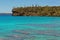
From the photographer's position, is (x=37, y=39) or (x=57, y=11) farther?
(x=57, y=11)

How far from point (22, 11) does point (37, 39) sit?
96.8 metres

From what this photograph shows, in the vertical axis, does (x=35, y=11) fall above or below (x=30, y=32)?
below

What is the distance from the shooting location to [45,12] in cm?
11025

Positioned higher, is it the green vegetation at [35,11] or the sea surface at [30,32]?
the sea surface at [30,32]

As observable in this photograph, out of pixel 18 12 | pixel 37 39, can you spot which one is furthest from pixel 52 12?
pixel 37 39

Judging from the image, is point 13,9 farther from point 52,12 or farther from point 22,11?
point 52,12

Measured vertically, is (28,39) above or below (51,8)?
above

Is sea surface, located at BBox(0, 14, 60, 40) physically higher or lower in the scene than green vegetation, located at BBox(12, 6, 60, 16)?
higher

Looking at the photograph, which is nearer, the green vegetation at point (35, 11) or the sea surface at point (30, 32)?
the sea surface at point (30, 32)

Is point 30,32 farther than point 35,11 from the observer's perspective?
No

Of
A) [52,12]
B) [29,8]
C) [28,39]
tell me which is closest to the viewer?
[28,39]

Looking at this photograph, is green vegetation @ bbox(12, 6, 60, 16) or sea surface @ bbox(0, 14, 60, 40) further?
green vegetation @ bbox(12, 6, 60, 16)

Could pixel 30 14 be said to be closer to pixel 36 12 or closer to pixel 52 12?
pixel 36 12

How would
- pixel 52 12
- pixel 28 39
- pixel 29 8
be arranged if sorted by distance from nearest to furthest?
pixel 28 39, pixel 52 12, pixel 29 8
